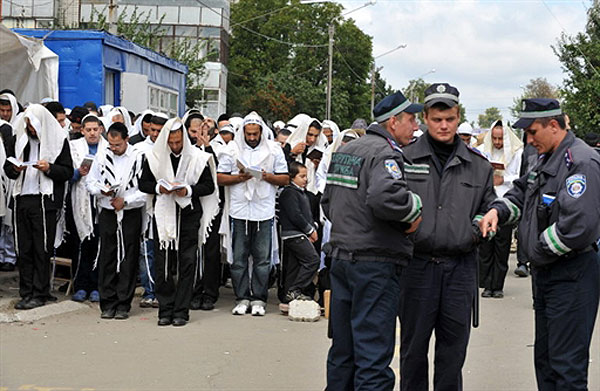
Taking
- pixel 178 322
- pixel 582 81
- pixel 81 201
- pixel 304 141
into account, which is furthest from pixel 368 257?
pixel 582 81

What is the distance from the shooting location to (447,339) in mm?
5840

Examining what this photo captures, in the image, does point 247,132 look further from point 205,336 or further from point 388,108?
point 388,108

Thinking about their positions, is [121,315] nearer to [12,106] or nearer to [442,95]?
[12,106]

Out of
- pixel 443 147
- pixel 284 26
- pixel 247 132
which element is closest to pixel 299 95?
pixel 284 26

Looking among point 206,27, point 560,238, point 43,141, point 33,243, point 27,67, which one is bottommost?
point 33,243

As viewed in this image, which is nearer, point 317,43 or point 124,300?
point 124,300

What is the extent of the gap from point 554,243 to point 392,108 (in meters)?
1.29

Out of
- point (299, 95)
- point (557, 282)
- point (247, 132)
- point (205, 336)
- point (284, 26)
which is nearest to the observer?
point (557, 282)

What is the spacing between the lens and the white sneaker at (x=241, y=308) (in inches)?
398

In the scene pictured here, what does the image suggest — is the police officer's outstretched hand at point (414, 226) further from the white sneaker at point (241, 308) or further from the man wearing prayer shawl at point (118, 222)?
the white sneaker at point (241, 308)

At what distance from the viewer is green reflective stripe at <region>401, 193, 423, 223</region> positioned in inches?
213

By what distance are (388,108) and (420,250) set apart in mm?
912

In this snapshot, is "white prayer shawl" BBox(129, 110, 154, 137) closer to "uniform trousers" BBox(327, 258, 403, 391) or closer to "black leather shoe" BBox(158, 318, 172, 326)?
"black leather shoe" BBox(158, 318, 172, 326)

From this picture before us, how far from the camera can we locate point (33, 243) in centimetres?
962
